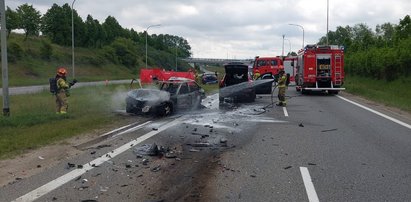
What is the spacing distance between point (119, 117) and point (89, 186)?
8.67 meters

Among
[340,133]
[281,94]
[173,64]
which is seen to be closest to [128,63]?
[173,64]

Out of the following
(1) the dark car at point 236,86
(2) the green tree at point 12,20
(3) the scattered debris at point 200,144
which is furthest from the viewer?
(2) the green tree at point 12,20

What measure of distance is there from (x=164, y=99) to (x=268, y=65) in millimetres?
18570

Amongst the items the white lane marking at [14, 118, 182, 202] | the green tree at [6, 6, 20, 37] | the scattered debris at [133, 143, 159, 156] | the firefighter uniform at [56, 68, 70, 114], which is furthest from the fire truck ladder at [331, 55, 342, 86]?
the green tree at [6, 6, 20, 37]

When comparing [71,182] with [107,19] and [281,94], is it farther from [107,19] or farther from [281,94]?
[107,19]

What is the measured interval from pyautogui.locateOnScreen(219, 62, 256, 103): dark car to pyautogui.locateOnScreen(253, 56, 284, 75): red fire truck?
997 centimetres

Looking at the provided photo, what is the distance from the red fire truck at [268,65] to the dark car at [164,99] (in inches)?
626

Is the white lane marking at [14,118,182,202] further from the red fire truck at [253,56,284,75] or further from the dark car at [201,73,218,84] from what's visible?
the dark car at [201,73,218,84]

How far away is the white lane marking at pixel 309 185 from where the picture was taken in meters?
5.80

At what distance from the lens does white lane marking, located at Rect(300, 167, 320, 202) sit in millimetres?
5797

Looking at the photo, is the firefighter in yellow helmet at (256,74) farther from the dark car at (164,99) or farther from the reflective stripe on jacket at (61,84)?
the reflective stripe on jacket at (61,84)

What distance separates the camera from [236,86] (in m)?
21.7

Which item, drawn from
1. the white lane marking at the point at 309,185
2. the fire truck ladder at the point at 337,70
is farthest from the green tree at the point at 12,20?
the white lane marking at the point at 309,185

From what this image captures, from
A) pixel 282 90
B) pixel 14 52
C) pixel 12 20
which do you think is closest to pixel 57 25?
pixel 12 20
